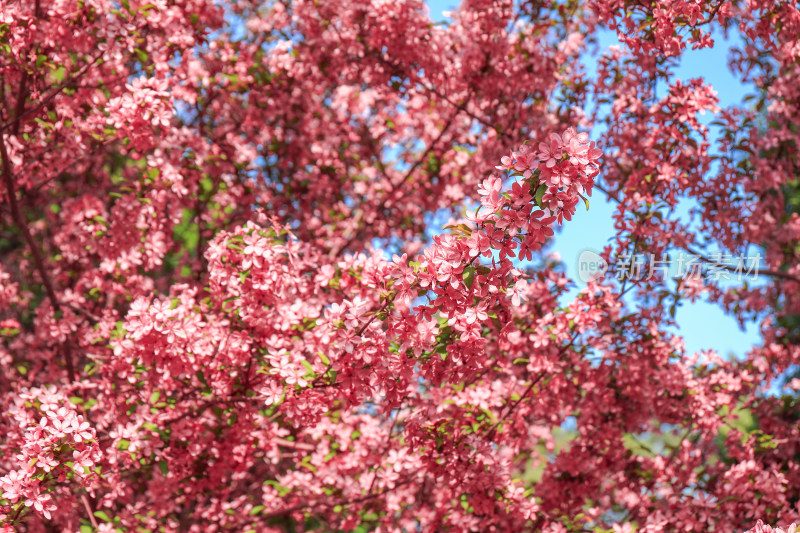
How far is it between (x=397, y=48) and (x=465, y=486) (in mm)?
3586

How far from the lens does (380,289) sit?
311 cm

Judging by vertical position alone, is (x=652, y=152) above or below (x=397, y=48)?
below

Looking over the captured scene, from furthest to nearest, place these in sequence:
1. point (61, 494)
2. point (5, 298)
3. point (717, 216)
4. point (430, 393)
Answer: point (5, 298), point (717, 216), point (430, 393), point (61, 494)

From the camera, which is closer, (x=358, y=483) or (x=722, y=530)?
(x=722, y=530)

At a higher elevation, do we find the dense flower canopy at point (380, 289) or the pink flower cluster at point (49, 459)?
the dense flower canopy at point (380, 289)

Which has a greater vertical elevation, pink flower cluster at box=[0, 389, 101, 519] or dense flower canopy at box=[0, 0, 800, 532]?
dense flower canopy at box=[0, 0, 800, 532]

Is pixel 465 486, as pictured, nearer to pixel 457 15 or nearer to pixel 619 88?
pixel 619 88

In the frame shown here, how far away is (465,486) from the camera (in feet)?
13.4

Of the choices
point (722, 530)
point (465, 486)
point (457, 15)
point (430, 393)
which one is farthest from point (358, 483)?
point (457, 15)

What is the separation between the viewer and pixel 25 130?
5047mm

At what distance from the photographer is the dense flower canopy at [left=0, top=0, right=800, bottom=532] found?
3461mm

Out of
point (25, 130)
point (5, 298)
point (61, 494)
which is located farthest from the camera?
point (5, 298)

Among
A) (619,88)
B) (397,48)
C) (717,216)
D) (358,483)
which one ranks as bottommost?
(358,483)

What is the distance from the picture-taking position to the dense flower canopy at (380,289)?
3461 millimetres
